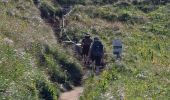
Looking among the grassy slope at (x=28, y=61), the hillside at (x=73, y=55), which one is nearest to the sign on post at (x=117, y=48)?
the hillside at (x=73, y=55)

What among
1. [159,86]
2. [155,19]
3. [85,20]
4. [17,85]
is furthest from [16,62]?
[155,19]

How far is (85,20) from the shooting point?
1481 inches

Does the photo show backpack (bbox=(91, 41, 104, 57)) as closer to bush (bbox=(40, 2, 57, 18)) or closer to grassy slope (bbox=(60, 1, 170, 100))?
grassy slope (bbox=(60, 1, 170, 100))

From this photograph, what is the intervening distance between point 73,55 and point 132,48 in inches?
159

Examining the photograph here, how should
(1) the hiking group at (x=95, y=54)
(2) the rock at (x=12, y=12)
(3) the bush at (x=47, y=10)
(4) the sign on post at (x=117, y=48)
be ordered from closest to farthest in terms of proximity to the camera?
1. (4) the sign on post at (x=117, y=48)
2. (1) the hiking group at (x=95, y=54)
3. (2) the rock at (x=12, y=12)
4. (3) the bush at (x=47, y=10)

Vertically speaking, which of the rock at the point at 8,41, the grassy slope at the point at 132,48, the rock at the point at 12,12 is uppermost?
the rock at the point at 8,41

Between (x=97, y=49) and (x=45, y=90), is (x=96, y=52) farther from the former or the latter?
(x=45, y=90)

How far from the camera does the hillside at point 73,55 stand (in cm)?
1848

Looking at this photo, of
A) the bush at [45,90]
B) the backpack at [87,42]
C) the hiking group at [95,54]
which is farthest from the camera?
the backpack at [87,42]

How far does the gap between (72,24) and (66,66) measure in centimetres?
1104

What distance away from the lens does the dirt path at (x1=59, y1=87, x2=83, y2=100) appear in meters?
21.3

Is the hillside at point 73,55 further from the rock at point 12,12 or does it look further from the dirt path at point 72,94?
the dirt path at point 72,94

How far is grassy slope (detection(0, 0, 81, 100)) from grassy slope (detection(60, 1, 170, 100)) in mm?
1650

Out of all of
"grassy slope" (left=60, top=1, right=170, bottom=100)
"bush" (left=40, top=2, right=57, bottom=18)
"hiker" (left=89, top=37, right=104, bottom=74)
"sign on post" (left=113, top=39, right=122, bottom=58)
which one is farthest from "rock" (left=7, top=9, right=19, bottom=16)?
"sign on post" (left=113, top=39, right=122, bottom=58)
